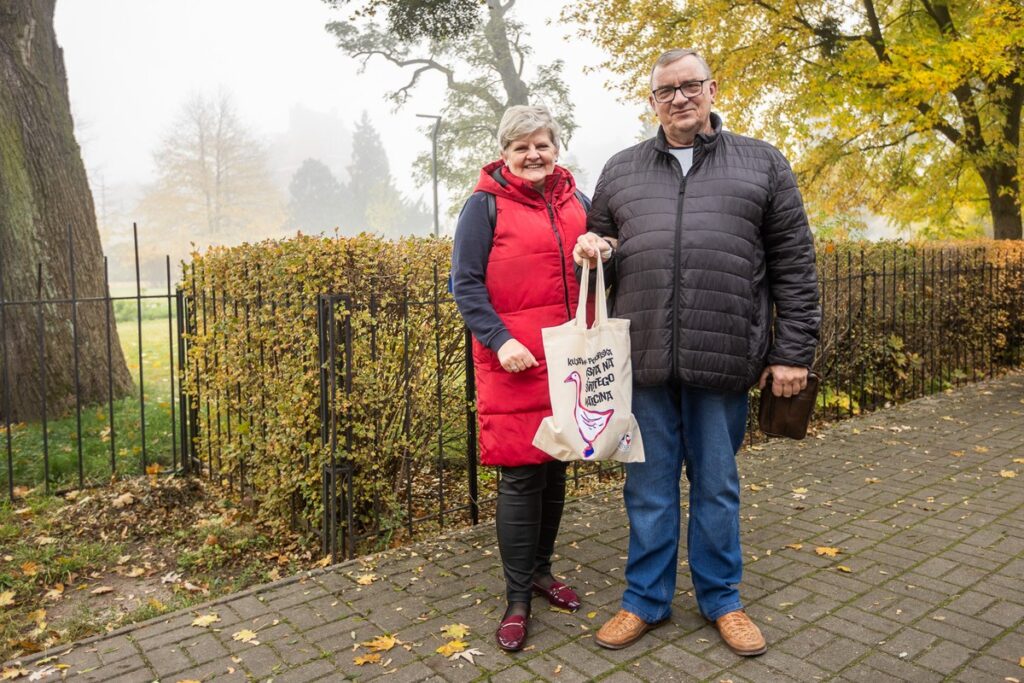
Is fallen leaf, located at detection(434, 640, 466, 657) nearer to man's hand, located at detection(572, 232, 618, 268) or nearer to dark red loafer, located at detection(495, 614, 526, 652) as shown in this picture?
dark red loafer, located at detection(495, 614, 526, 652)

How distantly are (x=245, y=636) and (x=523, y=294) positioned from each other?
176cm

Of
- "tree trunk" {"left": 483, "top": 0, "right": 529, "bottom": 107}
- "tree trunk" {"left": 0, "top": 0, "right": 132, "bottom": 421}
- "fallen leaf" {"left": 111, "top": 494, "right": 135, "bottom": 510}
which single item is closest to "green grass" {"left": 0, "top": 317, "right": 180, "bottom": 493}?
"tree trunk" {"left": 0, "top": 0, "right": 132, "bottom": 421}

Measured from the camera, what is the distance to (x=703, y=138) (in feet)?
9.71

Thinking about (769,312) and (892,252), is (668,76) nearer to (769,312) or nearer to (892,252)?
(769,312)

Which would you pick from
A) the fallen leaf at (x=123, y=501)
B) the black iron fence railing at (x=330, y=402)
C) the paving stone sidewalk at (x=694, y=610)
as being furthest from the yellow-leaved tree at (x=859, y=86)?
the fallen leaf at (x=123, y=501)

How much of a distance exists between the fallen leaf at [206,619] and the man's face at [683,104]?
2702 millimetres

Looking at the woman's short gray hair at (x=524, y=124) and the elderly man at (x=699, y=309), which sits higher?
the woman's short gray hair at (x=524, y=124)

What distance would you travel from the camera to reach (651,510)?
123 inches

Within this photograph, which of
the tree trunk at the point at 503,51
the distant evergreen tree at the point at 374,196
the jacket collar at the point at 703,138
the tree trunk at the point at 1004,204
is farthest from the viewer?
the distant evergreen tree at the point at 374,196

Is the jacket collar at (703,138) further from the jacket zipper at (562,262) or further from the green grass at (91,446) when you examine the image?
the green grass at (91,446)

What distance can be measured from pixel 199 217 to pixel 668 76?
184 ft

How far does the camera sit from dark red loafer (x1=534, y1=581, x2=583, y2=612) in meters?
3.39

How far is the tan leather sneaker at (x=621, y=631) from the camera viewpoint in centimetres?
303

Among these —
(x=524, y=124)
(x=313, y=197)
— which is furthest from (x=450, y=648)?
(x=313, y=197)
